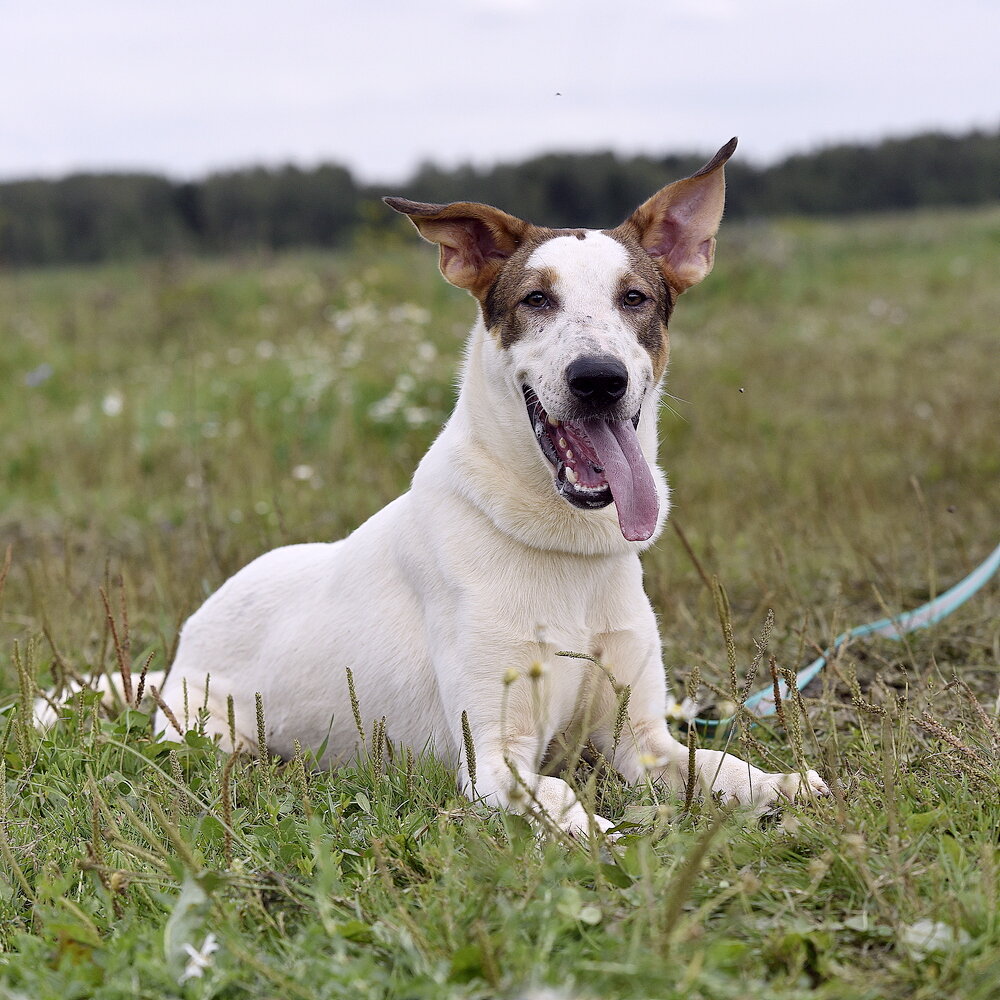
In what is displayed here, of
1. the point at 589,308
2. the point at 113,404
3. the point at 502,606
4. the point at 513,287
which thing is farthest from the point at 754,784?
the point at 113,404

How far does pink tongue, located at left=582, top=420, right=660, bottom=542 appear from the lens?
9.70 feet

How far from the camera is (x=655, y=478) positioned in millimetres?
3227

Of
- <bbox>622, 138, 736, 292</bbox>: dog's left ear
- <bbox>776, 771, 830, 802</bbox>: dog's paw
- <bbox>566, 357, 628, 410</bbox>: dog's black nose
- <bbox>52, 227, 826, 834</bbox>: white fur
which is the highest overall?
<bbox>622, 138, 736, 292</bbox>: dog's left ear

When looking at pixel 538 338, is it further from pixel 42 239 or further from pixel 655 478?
pixel 42 239

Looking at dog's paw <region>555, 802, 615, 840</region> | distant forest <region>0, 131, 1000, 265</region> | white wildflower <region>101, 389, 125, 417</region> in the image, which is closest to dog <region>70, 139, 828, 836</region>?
dog's paw <region>555, 802, 615, 840</region>

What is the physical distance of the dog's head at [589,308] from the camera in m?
2.95

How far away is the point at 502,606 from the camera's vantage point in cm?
298

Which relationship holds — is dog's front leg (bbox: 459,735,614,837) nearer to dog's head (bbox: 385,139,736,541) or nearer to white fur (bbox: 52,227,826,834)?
white fur (bbox: 52,227,826,834)

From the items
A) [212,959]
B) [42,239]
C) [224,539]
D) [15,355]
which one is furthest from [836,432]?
[42,239]

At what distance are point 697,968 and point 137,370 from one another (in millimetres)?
10015

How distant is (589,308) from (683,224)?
585 mm

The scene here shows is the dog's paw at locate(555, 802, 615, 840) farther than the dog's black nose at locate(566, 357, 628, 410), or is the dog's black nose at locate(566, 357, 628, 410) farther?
the dog's black nose at locate(566, 357, 628, 410)

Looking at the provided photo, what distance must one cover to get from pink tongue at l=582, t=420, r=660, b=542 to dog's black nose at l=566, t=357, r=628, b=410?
3.9 inches

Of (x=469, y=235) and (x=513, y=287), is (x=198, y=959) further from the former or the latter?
(x=469, y=235)
